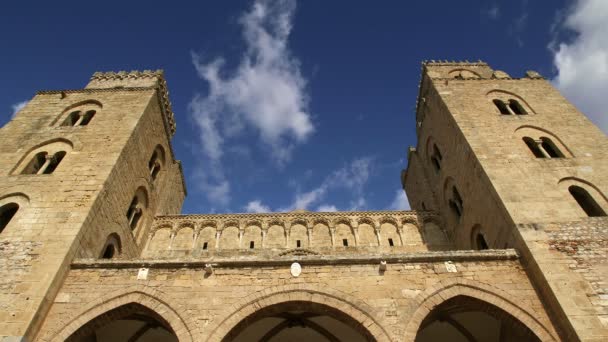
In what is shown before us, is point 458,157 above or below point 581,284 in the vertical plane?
above

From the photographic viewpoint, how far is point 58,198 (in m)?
10.6

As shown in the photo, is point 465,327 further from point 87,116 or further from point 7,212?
A: point 87,116

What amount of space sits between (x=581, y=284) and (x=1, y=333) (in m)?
11.5

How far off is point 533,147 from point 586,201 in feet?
8.64

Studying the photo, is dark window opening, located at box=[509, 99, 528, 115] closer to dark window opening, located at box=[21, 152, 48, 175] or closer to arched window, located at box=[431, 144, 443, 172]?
arched window, located at box=[431, 144, 443, 172]

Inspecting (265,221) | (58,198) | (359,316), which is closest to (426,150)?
(265,221)

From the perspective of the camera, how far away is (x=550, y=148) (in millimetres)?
12922

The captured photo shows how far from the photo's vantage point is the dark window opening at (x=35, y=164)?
39.6 feet

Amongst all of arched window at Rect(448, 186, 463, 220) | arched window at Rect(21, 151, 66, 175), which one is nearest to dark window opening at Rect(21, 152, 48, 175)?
arched window at Rect(21, 151, 66, 175)

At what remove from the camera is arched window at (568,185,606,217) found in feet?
34.4

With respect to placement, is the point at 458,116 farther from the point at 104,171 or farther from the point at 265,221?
the point at 104,171

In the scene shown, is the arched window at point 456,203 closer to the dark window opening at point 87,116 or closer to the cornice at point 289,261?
the cornice at point 289,261

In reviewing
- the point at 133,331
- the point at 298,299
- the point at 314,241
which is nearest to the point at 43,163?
the point at 133,331

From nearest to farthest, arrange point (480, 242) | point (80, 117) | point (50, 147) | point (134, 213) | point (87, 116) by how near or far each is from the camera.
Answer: point (480, 242)
point (50, 147)
point (134, 213)
point (80, 117)
point (87, 116)
